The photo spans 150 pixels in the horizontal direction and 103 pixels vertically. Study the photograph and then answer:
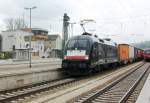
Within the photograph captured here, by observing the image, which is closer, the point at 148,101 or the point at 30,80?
the point at 148,101

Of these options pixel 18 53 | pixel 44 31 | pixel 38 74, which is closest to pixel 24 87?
pixel 38 74

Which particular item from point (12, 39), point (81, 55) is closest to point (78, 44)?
point (81, 55)

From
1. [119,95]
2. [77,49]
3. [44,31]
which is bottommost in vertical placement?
[119,95]

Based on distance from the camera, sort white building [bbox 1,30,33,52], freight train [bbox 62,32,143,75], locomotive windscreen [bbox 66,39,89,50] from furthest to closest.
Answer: white building [bbox 1,30,33,52] < locomotive windscreen [bbox 66,39,89,50] < freight train [bbox 62,32,143,75]

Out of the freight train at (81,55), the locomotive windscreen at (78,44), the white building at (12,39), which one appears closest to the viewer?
the freight train at (81,55)

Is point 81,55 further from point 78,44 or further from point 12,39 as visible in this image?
point 12,39

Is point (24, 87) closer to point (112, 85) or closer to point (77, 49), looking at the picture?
point (112, 85)

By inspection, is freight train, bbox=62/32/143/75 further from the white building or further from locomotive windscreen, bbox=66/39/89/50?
the white building

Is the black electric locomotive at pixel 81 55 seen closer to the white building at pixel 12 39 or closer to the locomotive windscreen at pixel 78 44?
the locomotive windscreen at pixel 78 44

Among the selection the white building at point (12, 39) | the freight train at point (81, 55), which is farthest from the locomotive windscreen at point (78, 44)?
the white building at point (12, 39)

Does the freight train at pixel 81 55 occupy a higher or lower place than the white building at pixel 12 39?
lower

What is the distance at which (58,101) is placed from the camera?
12.7 metres

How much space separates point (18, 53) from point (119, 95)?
47.8 metres

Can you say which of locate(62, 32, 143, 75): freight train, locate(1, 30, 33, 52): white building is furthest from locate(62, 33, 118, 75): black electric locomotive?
locate(1, 30, 33, 52): white building
